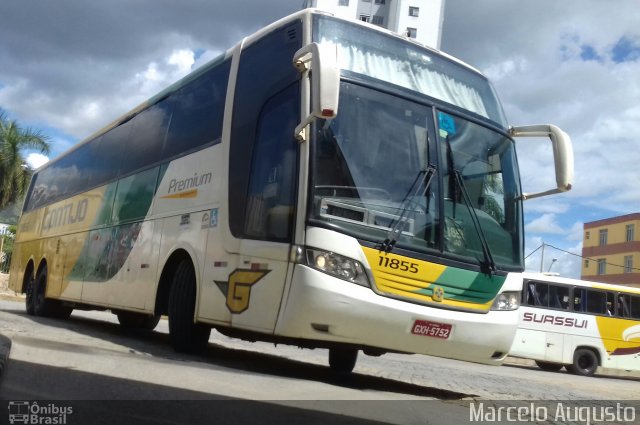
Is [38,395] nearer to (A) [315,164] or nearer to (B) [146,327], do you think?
(A) [315,164]

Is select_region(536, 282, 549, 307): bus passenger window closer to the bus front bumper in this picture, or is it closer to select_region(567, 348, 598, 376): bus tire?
select_region(567, 348, 598, 376): bus tire

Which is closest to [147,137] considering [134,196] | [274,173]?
[134,196]

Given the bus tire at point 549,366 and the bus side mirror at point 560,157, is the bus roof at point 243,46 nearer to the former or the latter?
the bus side mirror at point 560,157

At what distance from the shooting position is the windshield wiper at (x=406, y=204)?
6219 millimetres

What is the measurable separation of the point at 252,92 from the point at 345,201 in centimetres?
197

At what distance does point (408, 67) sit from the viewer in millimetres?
7258

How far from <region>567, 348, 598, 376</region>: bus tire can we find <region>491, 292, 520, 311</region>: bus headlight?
16.7 meters

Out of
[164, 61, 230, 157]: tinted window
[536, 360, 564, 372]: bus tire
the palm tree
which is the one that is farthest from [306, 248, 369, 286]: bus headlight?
the palm tree

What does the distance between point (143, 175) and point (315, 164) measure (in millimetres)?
4812

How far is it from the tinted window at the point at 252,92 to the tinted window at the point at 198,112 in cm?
54

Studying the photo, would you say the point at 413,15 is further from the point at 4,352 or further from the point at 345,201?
the point at 4,352

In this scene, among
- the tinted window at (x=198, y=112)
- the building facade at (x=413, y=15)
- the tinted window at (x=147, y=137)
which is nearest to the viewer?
the tinted window at (x=198, y=112)

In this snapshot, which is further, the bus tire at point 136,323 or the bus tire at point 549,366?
the bus tire at point 549,366

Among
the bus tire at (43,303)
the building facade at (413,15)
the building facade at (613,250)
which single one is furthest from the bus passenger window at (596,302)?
the building facade at (413,15)
